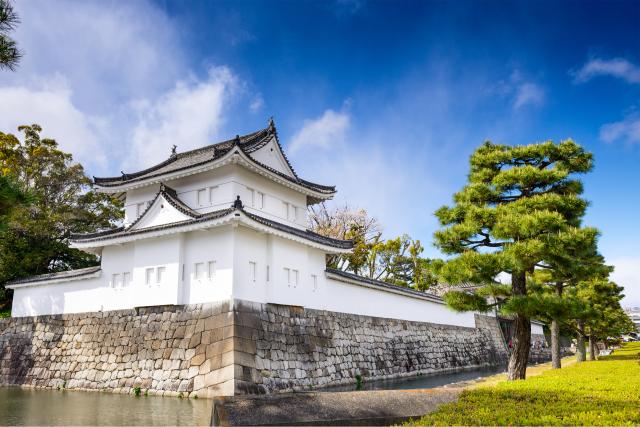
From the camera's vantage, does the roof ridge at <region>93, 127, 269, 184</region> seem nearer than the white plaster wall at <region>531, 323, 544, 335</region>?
Yes

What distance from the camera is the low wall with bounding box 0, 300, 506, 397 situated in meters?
13.2

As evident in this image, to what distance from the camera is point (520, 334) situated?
39.8 ft

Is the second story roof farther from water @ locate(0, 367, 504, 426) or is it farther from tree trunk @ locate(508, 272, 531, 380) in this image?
tree trunk @ locate(508, 272, 531, 380)

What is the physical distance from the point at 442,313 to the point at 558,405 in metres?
19.8

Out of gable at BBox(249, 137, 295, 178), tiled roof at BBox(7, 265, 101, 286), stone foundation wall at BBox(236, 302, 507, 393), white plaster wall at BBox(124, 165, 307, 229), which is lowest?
stone foundation wall at BBox(236, 302, 507, 393)

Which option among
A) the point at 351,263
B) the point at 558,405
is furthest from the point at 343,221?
the point at 558,405

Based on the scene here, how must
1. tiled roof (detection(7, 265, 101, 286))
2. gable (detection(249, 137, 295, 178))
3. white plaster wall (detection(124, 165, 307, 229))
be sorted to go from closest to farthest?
1. white plaster wall (detection(124, 165, 307, 229))
2. tiled roof (detection(7, 265, 101, 286))
3. gable (detection(249, 137, 295, 178))

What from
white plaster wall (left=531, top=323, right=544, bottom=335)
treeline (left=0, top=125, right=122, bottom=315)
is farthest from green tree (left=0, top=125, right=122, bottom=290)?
white plaster wall (left=531, top=323, right=544, bottom=335)

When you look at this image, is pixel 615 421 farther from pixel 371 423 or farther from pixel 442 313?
pixel 442 313

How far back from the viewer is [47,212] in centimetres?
2519

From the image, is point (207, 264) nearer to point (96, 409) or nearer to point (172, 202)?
point (172, 202)

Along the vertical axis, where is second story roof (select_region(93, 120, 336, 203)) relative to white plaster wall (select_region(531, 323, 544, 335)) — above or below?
above

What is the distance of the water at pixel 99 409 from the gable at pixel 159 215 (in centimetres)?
546

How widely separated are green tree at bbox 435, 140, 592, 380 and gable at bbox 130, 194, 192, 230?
8430mm
